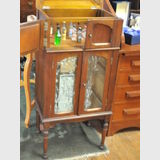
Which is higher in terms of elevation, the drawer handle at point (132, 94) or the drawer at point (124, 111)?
the drawer handle at point (132, 94)

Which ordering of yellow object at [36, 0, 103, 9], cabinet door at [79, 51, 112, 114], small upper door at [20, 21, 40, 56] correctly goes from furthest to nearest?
yellow object at [36, 0, 103, 9] → cabinet door at [79, 51, 112, 114] → small upper door at [20, 21, 40, 56]

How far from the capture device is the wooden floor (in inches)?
78.2

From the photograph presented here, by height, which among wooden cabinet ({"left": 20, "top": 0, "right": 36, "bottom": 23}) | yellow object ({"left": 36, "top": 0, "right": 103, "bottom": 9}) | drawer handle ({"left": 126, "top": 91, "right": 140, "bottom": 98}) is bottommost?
drawer handle ({"left": 126, "top": 91, "right": 140, "bottom": 98})

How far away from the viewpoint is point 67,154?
77.3 inches

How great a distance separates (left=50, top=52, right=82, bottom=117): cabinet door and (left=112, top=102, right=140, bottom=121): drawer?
42cm

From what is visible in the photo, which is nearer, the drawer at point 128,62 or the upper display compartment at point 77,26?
the upper display compartment at point 77,26

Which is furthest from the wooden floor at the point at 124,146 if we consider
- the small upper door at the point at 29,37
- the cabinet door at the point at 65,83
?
the small upper door at the point at 29,37

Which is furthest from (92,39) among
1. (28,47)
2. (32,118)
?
(32,118)

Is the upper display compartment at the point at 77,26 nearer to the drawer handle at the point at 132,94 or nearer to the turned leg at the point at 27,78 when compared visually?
the turned leg at the point at 27,78

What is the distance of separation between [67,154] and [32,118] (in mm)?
554

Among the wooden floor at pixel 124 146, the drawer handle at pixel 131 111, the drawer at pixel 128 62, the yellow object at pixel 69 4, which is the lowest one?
the wooden floor at pixel 124 146

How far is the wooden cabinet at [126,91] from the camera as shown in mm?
1883

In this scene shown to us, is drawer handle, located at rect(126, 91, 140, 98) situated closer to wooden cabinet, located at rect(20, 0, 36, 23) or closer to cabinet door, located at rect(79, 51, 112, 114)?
cabinet door, located at rect(79, 51, 112, 114)

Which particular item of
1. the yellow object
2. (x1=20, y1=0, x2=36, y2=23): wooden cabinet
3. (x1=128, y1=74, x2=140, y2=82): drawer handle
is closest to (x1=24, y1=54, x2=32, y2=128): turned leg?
the yellow object
